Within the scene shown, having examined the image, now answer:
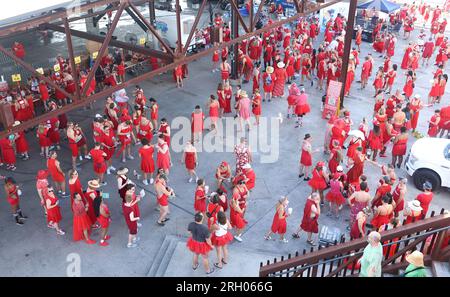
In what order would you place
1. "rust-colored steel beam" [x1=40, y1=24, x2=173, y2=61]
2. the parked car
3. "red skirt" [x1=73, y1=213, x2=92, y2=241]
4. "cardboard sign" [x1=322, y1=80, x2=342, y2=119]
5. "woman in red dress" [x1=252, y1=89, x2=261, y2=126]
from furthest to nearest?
"cardboard sign" [x1=322, y1=80, x2=342, y2=119] < "woman in red dress" [x1=252, y1=89, x2=261, y2=126] < the parked car < "rust-colored steel beam" [x1=40, y1=24, x2=173, y2=61] < "red skirt" [x1=73, y1=213, x2=92, y2=241]

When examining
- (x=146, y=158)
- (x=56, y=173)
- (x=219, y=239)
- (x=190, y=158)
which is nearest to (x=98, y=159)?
(x=56, y=173)

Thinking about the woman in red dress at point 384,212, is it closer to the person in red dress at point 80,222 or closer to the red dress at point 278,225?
the red dress at point 278,225

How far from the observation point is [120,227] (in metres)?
11.2

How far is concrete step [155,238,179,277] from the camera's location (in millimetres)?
9898

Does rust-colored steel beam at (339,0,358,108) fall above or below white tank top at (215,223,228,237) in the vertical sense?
above

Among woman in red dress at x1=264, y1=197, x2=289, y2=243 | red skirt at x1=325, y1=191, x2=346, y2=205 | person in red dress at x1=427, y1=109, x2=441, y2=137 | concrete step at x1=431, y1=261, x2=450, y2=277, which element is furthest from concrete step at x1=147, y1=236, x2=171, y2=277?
person in red dress at x1=427, y1=109, x2=441, y2=137

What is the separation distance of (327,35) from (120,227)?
51.2 ft

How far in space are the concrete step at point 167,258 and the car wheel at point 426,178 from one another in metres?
6.46

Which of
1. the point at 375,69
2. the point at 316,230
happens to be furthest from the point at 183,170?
the point at 375,69

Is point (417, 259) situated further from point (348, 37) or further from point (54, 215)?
point (348, 37)

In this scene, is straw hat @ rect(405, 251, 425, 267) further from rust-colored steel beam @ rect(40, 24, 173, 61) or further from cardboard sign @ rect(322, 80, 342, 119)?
cardboard sign @ rect(322, 80, 342, 119)

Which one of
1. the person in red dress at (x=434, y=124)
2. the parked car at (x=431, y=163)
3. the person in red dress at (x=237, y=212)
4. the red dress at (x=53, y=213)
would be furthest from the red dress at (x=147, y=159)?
the person in red dress at (x=434, y=124)

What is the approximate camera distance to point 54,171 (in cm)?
1172

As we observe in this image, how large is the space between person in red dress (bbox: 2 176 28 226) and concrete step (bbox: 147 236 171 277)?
355 centimetres
